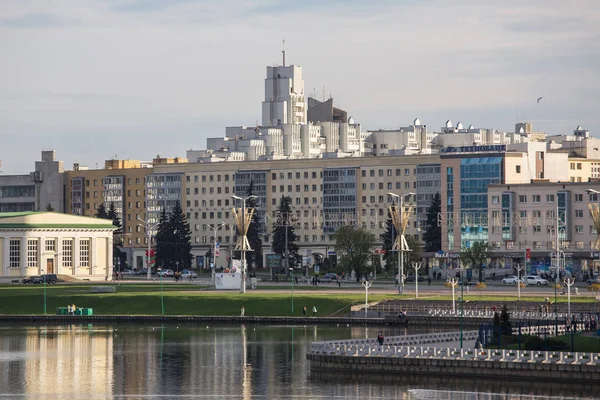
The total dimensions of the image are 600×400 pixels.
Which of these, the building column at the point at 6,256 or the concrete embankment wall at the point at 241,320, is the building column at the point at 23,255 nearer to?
the building column at the point at 6,256

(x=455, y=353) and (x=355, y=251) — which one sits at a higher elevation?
(x=355, y=251)

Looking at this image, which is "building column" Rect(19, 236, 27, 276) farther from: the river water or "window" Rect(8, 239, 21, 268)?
the river water

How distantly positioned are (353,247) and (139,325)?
55759 mm

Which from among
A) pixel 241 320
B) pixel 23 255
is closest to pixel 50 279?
pixel 23 255

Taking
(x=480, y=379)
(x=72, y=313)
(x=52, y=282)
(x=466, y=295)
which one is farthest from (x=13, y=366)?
(x=52, y=282)

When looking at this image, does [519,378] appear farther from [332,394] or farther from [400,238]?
[400,238]

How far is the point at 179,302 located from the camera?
150m

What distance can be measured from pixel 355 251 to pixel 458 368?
332 feet

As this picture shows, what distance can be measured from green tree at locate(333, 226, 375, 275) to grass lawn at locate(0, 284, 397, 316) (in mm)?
28806

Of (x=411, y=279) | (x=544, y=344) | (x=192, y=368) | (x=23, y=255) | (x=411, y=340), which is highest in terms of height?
(x=23, y=255)

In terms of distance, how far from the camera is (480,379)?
85.8 m

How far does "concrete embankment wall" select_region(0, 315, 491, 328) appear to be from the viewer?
12925 cm

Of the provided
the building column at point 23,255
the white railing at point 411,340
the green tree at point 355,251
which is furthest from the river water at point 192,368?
the building column at point 23,255

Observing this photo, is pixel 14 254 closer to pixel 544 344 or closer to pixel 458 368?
pixel 458 368
